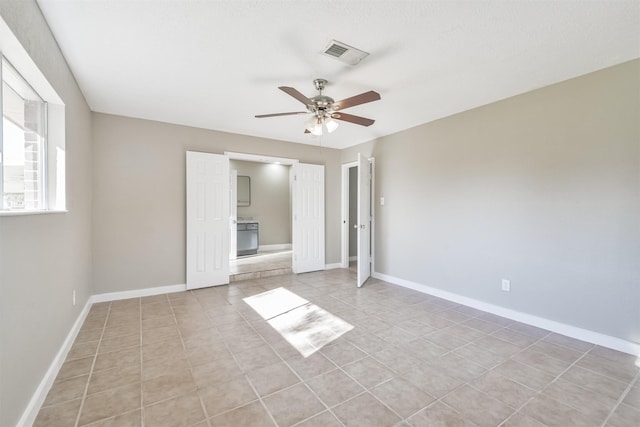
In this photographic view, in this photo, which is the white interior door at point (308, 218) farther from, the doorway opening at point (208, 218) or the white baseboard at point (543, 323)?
the white baseboard at point (543, 323)

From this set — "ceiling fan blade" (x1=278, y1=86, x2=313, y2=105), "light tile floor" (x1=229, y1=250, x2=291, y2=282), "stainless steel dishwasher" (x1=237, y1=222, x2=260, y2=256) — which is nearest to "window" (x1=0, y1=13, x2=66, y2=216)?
"ceiling fan blade" (x1=278, y1=86, x2=313, y2=105)

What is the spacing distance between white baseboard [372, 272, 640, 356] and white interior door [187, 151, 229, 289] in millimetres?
3079

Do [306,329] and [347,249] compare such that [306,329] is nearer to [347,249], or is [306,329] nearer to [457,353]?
[457,353]

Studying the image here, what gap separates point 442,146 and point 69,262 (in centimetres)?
440

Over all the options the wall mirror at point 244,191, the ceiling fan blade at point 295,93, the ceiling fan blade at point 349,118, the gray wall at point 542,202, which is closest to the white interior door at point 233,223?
the wall mirror at point 244,191

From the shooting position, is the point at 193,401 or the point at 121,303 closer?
the point at 193,401

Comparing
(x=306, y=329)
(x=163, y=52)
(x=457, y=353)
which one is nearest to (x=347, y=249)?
(x=306, y=329)

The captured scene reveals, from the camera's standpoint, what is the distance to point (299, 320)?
316 cm

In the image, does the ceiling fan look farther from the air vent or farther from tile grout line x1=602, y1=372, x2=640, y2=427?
tile grout line x1=602, y1=372, x2=640, y2=427

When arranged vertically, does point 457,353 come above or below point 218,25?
below

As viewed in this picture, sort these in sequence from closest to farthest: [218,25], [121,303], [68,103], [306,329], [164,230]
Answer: [218,25] < [68,103] < [306,329] < [121,303] < [164,230]

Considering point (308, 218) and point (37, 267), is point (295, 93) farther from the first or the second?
point (308, 218)

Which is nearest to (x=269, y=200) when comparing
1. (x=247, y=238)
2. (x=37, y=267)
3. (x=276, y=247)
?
(x=276, y=247)

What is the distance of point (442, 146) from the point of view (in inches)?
155
